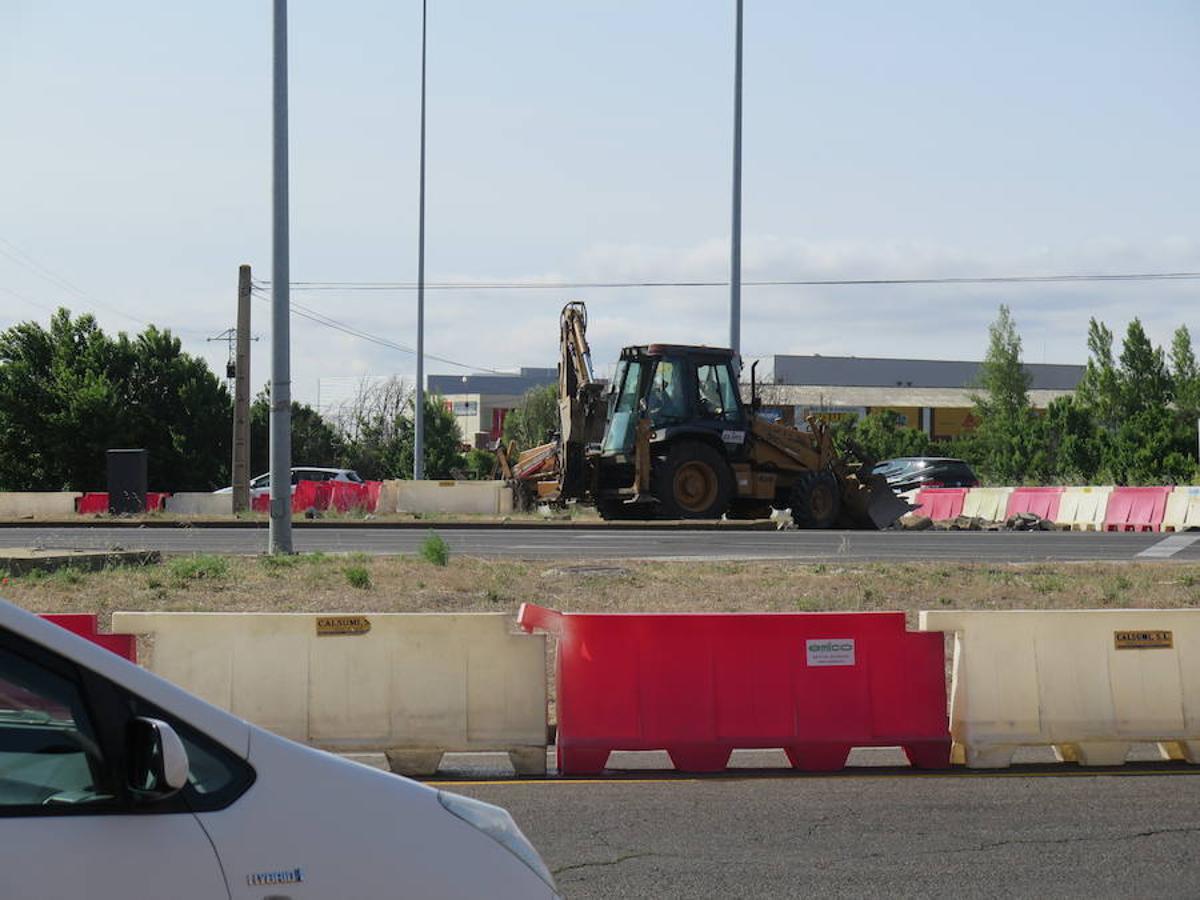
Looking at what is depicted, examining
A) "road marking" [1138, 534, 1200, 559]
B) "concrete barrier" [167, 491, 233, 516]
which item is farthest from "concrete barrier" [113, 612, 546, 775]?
"concrete barrier" [167, 491, 233, 516]

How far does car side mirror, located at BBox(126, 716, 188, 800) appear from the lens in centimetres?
328

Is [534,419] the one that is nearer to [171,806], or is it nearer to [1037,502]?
[1037,502]

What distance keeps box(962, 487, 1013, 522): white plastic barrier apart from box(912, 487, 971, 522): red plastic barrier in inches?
9.4

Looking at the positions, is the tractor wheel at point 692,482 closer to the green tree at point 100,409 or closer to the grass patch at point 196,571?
the grass patch at point 196,571

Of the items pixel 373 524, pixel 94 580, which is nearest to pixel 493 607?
pixel 94 580

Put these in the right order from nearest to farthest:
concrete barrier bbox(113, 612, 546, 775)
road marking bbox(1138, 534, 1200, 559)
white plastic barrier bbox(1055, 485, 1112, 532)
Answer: concrete barrier bbox(113, 612, 546, 775), road marking bbox(1138, 534, 1200, 559), white plastic barrier bbox(1055, 485, 1112, 532)

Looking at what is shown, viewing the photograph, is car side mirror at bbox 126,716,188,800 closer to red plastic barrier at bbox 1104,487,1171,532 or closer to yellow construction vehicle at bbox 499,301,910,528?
yellow construction vehicle at bbox 499,301,910,528

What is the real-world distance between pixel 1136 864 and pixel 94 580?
12.3 metres

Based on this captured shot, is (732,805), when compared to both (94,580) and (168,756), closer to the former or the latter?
(168,756)

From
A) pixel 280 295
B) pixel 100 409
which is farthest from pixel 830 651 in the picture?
pixel 100 409

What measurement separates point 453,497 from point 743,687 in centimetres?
2680

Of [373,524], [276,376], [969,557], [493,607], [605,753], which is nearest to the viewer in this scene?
[605,753]

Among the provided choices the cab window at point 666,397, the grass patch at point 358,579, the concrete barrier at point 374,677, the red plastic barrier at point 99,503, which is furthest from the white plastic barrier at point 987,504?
the concrete barrier at point 374,677

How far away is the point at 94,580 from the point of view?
16.7 meters
